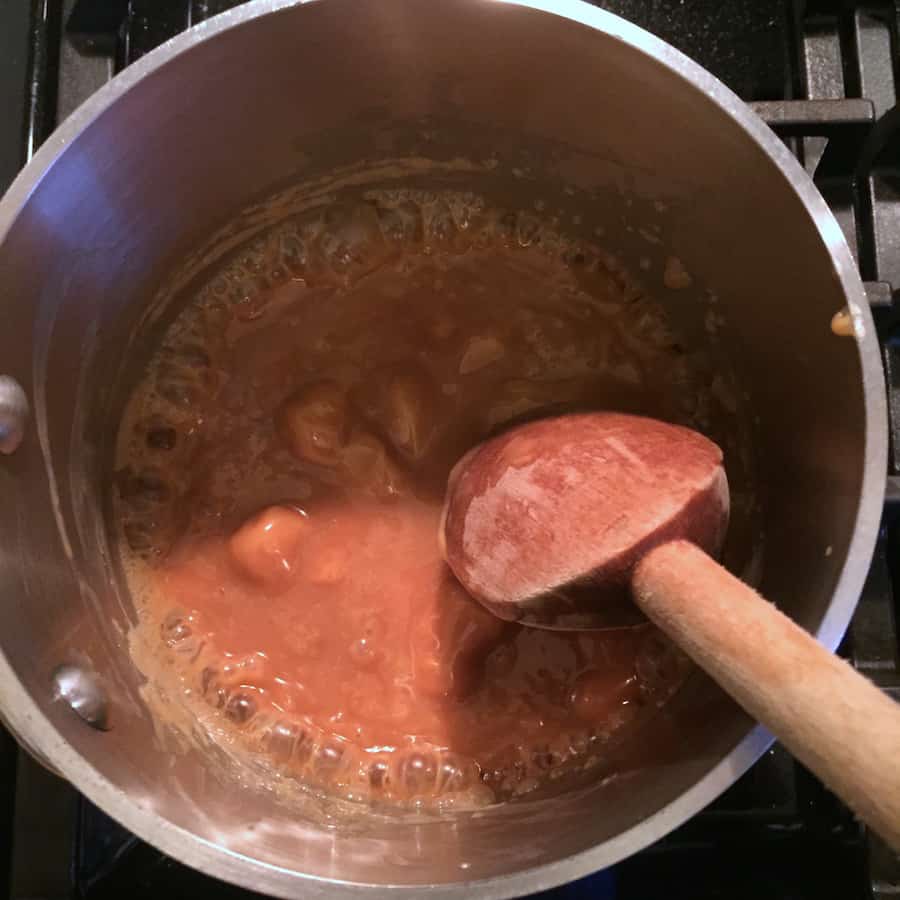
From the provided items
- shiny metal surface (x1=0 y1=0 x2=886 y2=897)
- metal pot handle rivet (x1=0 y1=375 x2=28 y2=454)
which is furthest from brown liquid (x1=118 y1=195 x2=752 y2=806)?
metal pot handle rivet (x1=0 y1=375 x2=28 y2=454)

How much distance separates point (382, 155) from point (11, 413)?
0.40 m

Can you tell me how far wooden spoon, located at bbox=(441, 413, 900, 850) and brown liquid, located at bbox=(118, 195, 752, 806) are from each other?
2.7 inches

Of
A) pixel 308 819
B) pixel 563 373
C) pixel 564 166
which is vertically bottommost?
pixel 308 819

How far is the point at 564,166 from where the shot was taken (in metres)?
0.84

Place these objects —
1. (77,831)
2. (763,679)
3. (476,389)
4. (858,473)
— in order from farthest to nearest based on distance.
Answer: (476,389), (77,831), (858,473), (763,679)

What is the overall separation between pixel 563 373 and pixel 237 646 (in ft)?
1.26

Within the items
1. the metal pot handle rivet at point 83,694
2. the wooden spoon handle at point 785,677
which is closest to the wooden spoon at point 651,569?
the wooden spoon handle at point 785,677

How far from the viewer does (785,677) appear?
0.49m

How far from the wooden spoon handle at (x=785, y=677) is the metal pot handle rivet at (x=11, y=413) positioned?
17.8 inches

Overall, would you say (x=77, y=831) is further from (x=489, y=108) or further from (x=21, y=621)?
(x=489, y=108)

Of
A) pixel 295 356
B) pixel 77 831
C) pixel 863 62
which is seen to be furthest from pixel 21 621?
pixel 863 62

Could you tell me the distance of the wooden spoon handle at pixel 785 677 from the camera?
1.42 feet

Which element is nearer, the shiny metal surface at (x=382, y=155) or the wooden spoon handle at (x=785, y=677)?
the wooden spoon handle at (x=785, y=677)

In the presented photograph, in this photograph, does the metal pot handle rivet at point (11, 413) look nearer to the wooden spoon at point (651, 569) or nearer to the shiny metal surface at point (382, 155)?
the shiny metal surface at point (382, 155)
